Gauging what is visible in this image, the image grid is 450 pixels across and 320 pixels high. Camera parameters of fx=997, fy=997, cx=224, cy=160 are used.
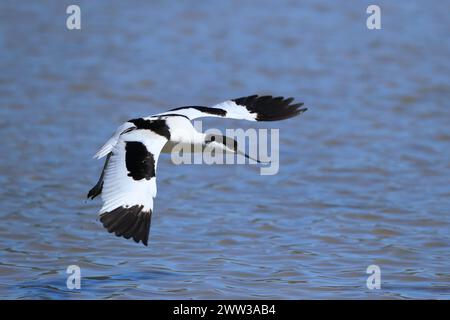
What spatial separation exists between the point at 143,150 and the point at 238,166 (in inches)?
139

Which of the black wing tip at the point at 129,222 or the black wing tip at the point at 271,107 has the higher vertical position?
the black wing tip at the point at 271,107

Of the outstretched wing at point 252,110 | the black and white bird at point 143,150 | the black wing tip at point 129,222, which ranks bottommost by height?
the black wing tip at point 129,222

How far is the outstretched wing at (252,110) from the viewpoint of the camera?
8188 mm

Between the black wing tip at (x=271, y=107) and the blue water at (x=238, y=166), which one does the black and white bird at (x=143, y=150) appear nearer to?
the black wing tip at (x=271, y=107)

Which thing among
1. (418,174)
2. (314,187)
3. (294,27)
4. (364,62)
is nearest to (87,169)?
(314,187)

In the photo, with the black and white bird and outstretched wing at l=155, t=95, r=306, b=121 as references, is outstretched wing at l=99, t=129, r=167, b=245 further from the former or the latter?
outstretched wing at l=155, t=95, r=306, b=121

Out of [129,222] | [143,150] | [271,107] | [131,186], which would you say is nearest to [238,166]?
[271,107]

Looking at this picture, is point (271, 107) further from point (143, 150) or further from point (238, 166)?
point (238, 166)

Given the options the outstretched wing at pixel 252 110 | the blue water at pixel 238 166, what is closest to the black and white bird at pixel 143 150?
the outstretched wing at pixel 252 110

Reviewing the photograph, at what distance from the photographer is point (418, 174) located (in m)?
10.3

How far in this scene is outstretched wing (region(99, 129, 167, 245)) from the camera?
667 centimetres

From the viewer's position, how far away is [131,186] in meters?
6.87

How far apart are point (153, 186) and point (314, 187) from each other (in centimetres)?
340
